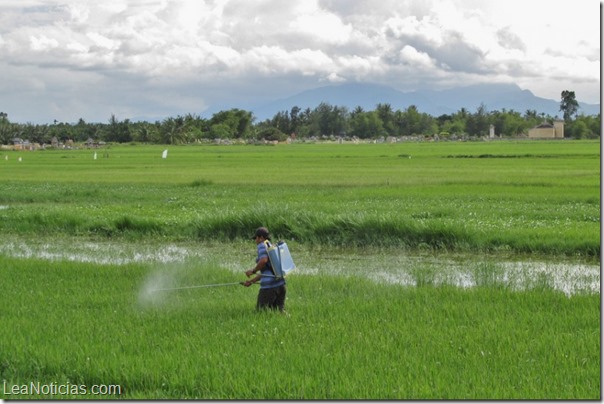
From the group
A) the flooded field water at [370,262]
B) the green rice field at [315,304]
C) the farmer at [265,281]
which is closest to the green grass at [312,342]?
the green rice field at [315,304]

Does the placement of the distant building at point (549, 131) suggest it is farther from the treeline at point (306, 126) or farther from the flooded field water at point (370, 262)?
the flooded field water at point (370, 262)

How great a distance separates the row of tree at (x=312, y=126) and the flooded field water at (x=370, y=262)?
108 metres

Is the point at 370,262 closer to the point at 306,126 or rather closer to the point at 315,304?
the point at 315,304

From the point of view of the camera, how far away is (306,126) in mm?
166375

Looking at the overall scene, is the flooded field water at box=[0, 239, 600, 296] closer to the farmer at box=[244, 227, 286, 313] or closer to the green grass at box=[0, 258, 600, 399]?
the green grass at box=[0, 258, 600, 399]

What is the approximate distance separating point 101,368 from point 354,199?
18696mm

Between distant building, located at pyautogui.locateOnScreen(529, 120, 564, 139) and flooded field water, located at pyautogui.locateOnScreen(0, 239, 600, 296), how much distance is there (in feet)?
402

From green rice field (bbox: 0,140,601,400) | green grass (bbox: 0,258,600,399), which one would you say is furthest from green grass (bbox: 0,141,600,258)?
green grass (bbox: 0,258,600,399)

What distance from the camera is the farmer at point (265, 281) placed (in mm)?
8484

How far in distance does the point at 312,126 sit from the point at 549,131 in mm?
53349

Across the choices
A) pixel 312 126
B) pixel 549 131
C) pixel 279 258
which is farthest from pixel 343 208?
pixel 312 126

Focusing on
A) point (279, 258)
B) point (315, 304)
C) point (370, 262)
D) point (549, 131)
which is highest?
point (549, 131)

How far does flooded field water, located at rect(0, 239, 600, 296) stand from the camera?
12.1 m

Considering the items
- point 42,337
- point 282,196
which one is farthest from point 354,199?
point 42,337
